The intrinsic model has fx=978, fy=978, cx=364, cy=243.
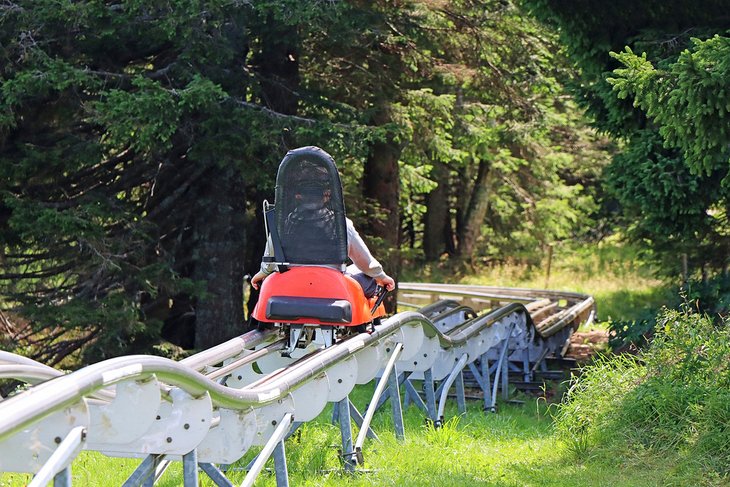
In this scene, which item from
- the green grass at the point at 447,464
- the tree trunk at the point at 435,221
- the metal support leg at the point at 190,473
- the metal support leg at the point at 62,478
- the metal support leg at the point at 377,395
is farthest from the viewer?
the tree trunk at the point at 435,221

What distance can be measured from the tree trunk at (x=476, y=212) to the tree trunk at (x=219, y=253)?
47.1 ft

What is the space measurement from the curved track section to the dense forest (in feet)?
9.59

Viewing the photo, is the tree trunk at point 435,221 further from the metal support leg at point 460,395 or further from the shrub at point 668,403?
the shrub at point 668,403

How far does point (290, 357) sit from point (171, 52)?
6.55 meters

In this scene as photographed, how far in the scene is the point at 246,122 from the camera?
11.8 m

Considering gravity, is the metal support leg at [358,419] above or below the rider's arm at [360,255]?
below

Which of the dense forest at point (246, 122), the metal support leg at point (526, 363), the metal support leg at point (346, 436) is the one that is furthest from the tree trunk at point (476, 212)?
the metal support leg at point (346, 436)

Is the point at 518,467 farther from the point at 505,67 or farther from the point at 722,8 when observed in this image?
the point at 505,67

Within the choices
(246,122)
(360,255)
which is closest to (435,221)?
(246,122)

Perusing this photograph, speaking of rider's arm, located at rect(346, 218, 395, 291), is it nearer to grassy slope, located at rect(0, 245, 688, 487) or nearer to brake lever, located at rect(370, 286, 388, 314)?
brake lever, located at rect(370, 286, 388, 314)

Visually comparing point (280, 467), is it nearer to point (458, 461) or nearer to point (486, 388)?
point (458, 461)

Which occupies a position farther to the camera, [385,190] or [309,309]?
[385,190]

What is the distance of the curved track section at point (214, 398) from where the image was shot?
4.24 m

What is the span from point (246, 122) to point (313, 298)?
455 centimetres
